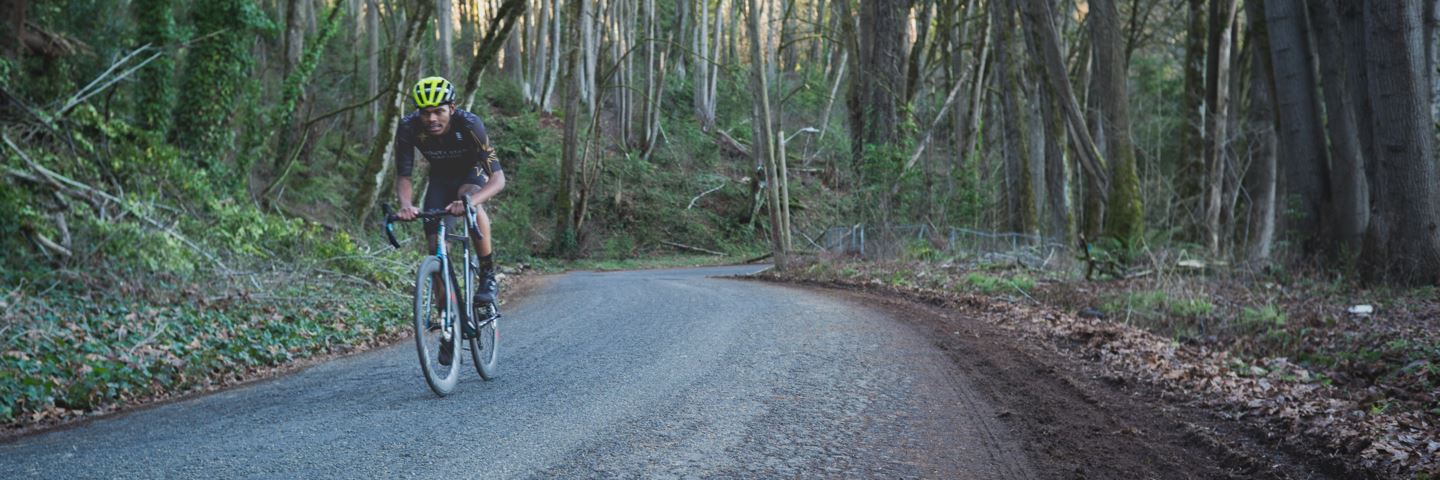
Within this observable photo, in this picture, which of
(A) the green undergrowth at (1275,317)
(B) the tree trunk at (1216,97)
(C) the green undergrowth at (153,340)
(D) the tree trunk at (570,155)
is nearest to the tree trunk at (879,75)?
(A) the green undergrowth at (1275,317)

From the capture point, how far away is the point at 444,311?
666cm

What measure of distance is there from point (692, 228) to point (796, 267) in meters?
16.3

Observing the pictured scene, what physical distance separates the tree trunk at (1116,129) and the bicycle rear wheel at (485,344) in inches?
449

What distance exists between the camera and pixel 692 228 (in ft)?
124

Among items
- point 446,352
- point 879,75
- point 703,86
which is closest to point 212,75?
point 446,352

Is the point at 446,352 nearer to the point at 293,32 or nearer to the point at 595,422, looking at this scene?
the point at 595,422

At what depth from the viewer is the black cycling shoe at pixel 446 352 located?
21.6 ft

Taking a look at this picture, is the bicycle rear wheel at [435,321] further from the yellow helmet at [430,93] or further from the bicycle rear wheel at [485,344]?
the yellow helmet at [430,93]

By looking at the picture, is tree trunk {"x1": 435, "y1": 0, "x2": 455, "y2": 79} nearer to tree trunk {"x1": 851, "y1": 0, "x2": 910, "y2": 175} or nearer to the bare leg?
tree trunk {"x1": 851, "y1": 0, "x2": 910, "y2": 175}

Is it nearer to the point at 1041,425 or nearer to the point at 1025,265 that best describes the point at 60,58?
the point at 1041,425

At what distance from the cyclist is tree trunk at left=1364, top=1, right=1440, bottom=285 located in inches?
476

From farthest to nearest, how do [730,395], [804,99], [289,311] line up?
[804,99] → [289,311] → [730,395]

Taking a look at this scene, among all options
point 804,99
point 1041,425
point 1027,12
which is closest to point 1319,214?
point 1027,12

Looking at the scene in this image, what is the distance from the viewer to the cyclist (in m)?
6.66
